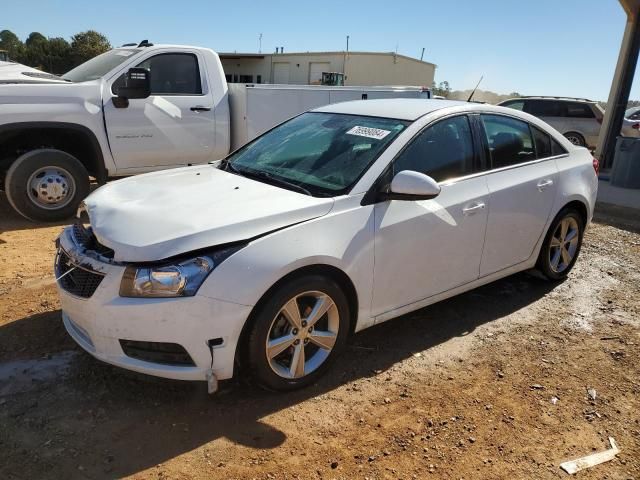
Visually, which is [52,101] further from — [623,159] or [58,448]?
[623,159]

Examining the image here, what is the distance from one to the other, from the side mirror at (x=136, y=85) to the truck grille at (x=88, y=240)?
10.8 feet

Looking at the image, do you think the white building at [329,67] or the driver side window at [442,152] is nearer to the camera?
the driver side window at [442,152]

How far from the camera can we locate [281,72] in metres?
38.1

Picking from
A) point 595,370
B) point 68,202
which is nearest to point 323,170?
point 595,370

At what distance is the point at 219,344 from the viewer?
9.16 ft

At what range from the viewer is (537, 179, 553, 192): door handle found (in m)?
4.42

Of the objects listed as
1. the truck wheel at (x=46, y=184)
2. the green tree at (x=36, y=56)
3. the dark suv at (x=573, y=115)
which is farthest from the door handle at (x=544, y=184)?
the green tree at (x=36, y=56)

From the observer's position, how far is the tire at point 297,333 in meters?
2.89

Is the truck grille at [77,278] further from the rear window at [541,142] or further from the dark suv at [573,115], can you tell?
the dark suv at [573,115]

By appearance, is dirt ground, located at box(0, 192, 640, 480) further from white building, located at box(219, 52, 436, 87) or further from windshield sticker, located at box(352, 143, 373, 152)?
white building, located at box(219, 52, 436, 87)

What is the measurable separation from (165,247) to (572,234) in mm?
3895

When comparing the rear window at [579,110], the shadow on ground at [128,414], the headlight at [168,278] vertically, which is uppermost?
the rear window at [579,110]

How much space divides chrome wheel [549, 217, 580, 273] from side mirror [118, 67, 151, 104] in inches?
185

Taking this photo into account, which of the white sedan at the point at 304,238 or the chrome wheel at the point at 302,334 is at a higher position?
the white sedan at the point at 304,238
